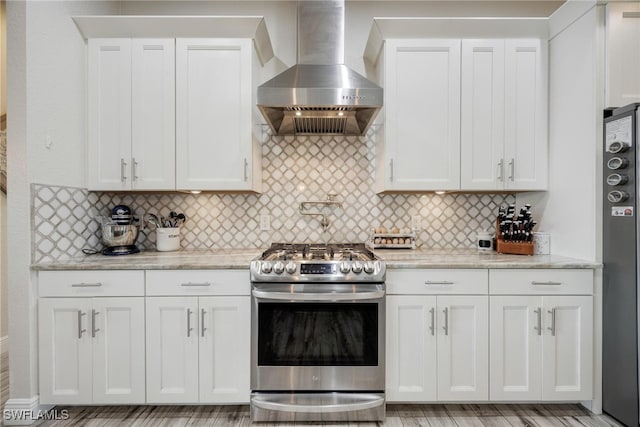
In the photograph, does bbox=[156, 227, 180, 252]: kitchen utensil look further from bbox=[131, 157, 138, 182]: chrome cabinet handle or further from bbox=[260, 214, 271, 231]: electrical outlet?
bbox=[260, 214, 271, 231]: electrical outlet

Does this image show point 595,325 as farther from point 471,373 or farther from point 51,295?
point 51,295

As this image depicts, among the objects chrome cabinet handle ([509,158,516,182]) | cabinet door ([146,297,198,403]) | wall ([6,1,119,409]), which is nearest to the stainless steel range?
cabinet door ([146,297,198,403])

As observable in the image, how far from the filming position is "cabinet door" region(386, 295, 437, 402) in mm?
2049

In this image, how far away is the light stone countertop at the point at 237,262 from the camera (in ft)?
6.64

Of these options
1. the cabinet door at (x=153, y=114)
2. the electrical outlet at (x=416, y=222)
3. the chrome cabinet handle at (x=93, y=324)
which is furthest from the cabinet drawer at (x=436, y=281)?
the chrome cabinet handle at (x=93, y=324)

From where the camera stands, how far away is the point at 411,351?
6.73 ft

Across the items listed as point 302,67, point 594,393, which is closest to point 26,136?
point 302,67

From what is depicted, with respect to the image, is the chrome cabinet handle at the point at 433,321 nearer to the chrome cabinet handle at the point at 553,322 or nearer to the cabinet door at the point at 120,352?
the chrome cabinet handle at the point at 553,322

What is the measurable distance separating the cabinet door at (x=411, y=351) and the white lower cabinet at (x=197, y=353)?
2.91 ft

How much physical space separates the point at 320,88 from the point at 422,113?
2.60 ft

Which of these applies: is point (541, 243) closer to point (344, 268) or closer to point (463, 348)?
point (463, 348)

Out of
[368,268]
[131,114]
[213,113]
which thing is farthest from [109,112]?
[368,268]

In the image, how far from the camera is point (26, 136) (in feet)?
6.46

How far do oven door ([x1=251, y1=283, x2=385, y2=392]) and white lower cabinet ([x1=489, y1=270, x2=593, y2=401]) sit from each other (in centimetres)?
73
